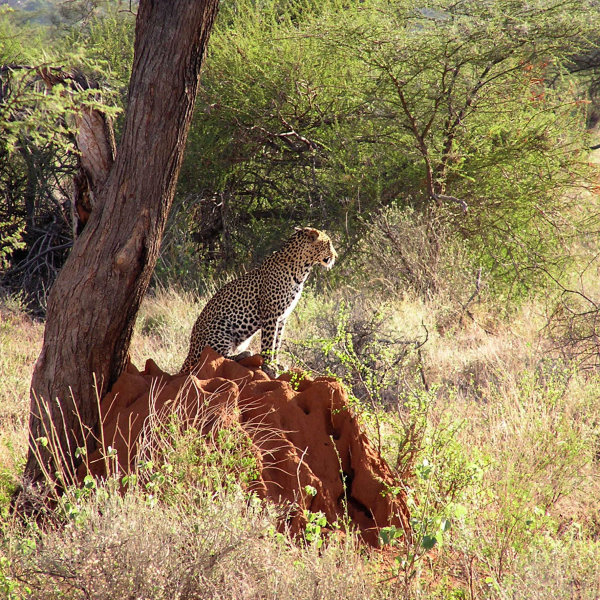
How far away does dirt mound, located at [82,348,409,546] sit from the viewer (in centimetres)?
422

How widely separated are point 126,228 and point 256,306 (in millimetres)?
2232

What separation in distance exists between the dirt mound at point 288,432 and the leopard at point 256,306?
151cm

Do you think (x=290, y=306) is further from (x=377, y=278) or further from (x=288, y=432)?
(x=377, y=278)

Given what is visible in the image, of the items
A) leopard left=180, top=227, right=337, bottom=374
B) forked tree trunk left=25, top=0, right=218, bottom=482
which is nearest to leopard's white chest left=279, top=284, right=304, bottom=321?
leopard left=180, top=227, right=337, bottom=374

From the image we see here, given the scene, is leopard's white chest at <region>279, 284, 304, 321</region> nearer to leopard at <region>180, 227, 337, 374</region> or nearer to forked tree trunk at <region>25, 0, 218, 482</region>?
leopard at <region>180, 227, 337, 374</region>

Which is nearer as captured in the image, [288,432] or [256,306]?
[288,432]

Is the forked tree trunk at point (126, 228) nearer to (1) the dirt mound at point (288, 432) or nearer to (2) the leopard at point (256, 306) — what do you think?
(1) the dirt mound at point (288, 432)

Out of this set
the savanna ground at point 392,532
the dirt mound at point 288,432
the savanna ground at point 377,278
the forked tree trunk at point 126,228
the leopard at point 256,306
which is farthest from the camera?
the leopard at point 256,306

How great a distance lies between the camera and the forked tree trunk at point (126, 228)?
4.59 m

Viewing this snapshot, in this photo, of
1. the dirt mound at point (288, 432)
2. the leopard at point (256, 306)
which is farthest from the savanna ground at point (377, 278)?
the leopard at point (256, 306)

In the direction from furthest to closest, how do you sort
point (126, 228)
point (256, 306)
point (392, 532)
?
1. point (256, 306)
2. point (126, 228)
3. point (392, 532)

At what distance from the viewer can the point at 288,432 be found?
→ 14.6 ft

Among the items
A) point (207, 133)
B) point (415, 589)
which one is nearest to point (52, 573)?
point (415, 589)

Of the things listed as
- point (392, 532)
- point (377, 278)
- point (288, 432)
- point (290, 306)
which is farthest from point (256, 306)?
point (392, 532)
